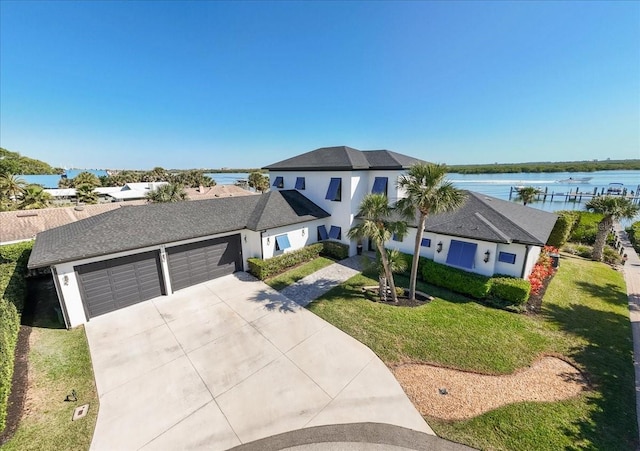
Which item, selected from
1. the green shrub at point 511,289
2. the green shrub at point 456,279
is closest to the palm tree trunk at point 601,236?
the green shrub at point 511,289

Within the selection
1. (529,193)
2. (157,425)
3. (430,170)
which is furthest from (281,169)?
(529,193)

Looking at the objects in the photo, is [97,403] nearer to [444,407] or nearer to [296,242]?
[444,407]

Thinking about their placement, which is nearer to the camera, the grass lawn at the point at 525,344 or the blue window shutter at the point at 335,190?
the grass lawn at the point at 525,344

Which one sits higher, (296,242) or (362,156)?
(362,156)

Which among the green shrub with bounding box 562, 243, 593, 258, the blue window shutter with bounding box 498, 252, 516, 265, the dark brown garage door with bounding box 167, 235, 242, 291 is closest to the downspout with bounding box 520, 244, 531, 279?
the blue window shutter with bounding box 498, 252, 516, 265

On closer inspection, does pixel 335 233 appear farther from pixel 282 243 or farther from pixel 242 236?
pixel 242 236

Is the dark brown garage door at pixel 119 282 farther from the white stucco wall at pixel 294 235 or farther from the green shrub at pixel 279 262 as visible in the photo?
the white stucco wall at pixel 294 235
